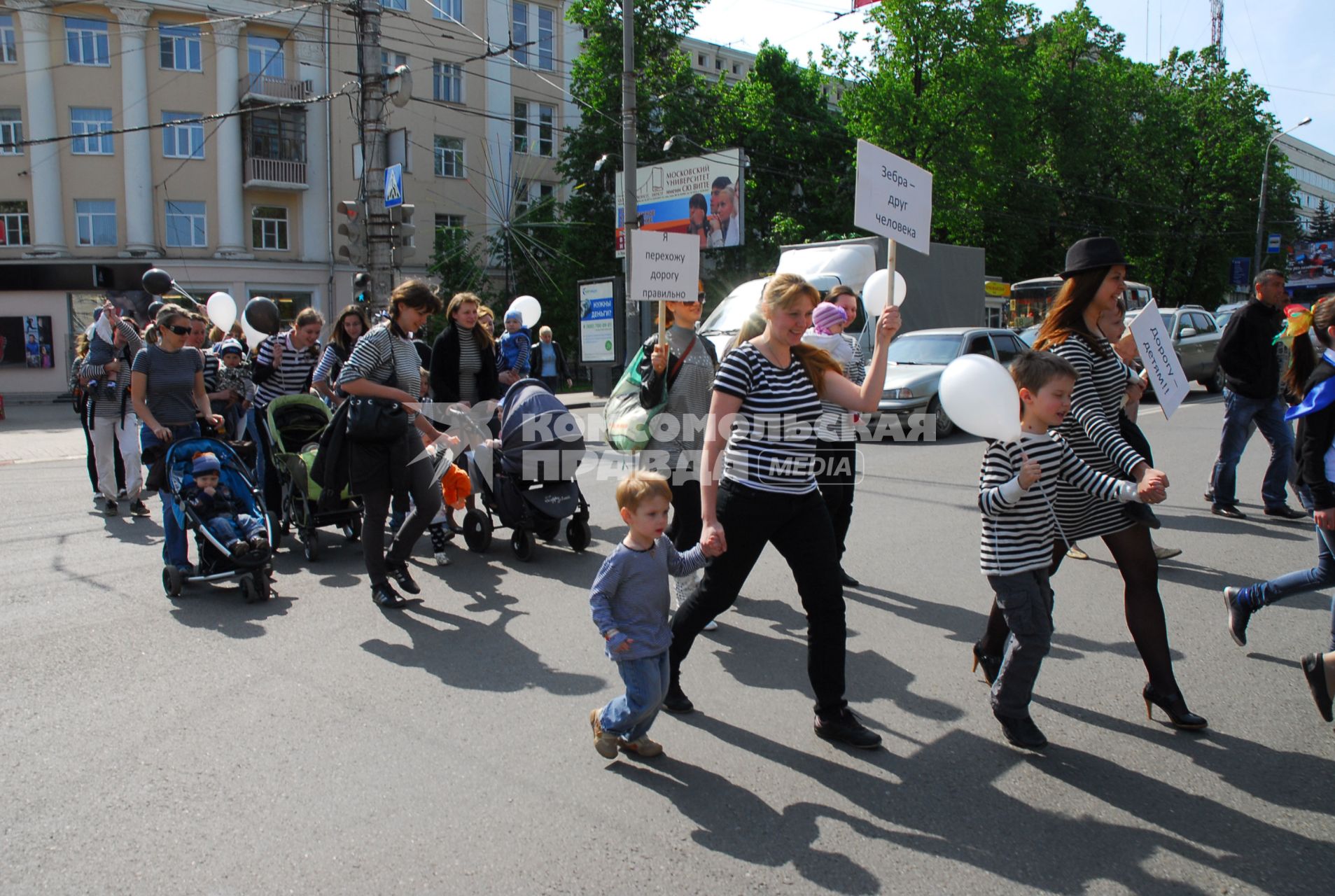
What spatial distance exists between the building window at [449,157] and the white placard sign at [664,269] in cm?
3484

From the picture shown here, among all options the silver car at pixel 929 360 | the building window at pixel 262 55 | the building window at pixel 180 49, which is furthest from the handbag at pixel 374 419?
the building window at pixel 180 49

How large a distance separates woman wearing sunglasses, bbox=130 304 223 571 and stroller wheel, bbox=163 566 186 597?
24.4 inches

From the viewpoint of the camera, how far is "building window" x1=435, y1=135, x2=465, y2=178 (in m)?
38.8

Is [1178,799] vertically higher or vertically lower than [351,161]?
lower

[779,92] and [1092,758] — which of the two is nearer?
[1092,758]

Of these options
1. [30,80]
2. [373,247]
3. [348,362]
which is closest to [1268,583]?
[348,362]

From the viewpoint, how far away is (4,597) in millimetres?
6219

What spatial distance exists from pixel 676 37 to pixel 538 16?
8.95 m

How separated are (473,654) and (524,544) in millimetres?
2153

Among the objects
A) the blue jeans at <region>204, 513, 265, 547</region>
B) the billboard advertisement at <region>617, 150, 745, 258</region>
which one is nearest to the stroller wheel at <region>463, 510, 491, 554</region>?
the blue jeans at <region>204, 513, 265, 547</region>

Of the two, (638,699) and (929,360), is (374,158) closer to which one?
(929,360)

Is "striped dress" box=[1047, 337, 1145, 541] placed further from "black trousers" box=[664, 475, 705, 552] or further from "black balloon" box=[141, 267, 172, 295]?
"black balloon" box=[141, 267, 172, 295]

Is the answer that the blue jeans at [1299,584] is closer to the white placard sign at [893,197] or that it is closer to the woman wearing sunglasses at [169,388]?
the white placard sign at [893,197]

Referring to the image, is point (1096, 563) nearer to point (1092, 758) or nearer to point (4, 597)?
point (1092, 758)
